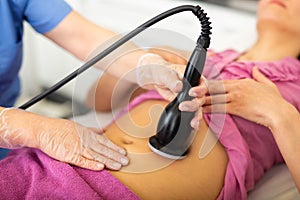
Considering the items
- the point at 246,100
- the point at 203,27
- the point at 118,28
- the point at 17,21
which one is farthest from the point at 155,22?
the point at 118,28

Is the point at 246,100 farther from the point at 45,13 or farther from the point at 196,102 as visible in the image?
the point at 45,13

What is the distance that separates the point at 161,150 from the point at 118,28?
1484mm

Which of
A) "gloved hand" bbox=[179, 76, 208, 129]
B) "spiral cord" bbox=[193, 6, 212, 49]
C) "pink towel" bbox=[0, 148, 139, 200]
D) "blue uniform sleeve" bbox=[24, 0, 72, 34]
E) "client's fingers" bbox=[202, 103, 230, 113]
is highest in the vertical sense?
"spiral cord" bbox=[193, 6, 212, 49]

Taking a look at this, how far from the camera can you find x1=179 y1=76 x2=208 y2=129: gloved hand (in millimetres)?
1000

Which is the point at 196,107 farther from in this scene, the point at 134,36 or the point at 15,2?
the point at 15,2

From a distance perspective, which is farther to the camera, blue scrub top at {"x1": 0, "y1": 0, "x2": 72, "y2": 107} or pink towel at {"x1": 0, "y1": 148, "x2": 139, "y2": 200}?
blue scrub top at {"x1": 0, "y1": 0, "x2": 72, "y2": 107}

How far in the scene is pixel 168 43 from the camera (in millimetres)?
1109

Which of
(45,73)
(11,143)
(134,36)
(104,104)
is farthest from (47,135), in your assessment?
(45,73)

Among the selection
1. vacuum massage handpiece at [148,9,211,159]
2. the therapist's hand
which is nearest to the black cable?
vacuum massage handpiece at [148,9,211,159]

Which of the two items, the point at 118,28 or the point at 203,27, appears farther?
the point at 118,28

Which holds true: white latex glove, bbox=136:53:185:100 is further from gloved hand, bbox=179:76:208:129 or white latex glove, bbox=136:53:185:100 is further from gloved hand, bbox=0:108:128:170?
gloved hand, bbox=0:108:128:170

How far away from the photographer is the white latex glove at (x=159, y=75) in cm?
110

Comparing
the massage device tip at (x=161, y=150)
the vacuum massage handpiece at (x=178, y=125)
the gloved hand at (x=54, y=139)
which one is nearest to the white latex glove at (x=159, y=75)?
the vacuum massage handpiece at (x=178, y=125)

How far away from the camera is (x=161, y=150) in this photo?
3.46 ft
